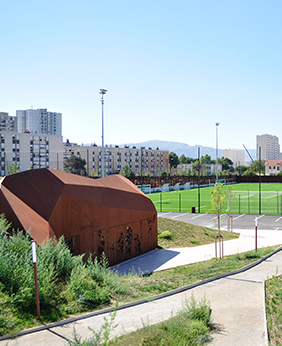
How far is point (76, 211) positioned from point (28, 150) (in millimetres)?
82703

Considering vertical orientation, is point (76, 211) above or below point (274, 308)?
above

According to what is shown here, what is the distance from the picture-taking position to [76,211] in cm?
1642

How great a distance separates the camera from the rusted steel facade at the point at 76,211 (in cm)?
1480

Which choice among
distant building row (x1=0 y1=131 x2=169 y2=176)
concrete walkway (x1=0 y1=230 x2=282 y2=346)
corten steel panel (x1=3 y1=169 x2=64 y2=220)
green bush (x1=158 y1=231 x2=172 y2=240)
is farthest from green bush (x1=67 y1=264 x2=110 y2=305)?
distant building row (x1=0 y1=131 x2=169 y2=176)

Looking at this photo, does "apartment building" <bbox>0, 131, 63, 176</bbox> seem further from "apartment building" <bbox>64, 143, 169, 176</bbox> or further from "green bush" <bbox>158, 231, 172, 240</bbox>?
"green bush" <bbox>158, 231, 172, 240</bbox>

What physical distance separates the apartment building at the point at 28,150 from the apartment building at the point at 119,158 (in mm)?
11194

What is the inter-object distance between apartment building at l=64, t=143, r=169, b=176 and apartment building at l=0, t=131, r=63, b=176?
11194 millimetres

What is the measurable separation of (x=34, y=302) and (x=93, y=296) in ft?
5.44

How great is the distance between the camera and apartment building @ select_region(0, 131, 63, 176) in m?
89.6

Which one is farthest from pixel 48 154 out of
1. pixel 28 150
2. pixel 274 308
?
pixel 274 308

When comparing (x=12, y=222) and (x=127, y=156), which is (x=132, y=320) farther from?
(x=127, y=156)

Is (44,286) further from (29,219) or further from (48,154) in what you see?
(48,154)

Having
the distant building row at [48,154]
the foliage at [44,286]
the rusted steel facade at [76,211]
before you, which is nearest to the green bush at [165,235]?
the rusted steel facade at [76,211]

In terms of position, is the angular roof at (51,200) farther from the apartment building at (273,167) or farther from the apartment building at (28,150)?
the apartment building at (273,167)
